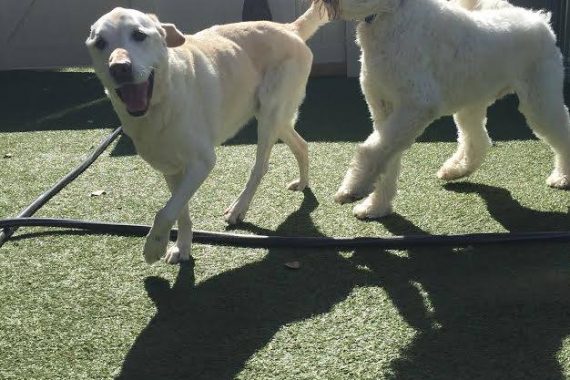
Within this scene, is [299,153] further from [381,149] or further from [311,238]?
[381,149]

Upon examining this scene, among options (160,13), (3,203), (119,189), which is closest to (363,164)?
(119,189)

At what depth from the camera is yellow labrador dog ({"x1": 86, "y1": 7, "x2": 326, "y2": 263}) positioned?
3.12 meters

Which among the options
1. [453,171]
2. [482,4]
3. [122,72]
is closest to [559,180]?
[453,171]

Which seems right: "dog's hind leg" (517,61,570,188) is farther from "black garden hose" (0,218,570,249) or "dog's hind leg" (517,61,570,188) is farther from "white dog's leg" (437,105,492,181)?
"black garden hose" (0,218,570,249)

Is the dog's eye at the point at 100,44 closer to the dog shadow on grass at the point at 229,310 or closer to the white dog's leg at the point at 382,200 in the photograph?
the dog shadow on grass at the point at 229,310

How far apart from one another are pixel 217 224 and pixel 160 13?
6423 millimetres

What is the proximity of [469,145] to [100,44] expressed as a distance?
8.54 ft

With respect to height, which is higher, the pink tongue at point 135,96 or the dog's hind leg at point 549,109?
the pink tongue at point 135,96

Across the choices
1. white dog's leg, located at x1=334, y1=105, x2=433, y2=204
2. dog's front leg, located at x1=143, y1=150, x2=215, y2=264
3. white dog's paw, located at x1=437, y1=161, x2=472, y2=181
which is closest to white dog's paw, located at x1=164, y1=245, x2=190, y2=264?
dog's front leg, located at x1=143, y1=150, x2=215, y2=264

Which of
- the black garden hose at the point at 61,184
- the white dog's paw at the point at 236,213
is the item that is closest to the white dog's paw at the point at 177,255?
the white dog's paw at the point at 236,213

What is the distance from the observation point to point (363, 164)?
137 inches

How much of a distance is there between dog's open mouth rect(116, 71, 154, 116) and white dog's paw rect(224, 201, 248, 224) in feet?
4.10

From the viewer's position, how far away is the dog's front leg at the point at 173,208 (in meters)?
3.24

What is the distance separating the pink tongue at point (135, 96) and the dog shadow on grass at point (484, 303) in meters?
1.39
